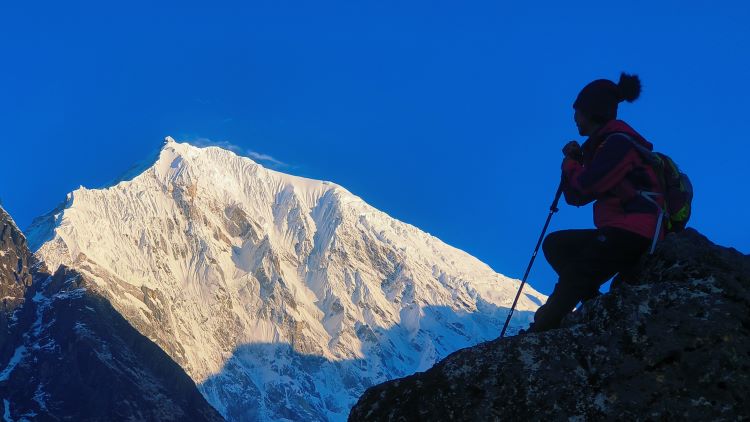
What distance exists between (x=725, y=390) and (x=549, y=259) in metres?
2.47

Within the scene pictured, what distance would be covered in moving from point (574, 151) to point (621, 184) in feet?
2.91

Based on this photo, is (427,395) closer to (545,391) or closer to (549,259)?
(545,391)

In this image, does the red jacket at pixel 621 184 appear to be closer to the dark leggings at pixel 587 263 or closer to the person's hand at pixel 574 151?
the dark leggings at pixel 587 263

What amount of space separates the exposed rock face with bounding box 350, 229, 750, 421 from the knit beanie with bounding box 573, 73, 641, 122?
1844 millimetres

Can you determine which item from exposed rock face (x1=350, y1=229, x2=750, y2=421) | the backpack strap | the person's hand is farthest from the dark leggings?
the person's hand

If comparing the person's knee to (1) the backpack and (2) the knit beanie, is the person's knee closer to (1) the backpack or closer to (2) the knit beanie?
(1) the backpack

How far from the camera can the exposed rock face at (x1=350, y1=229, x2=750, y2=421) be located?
5.42 metres

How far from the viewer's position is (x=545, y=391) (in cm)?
569

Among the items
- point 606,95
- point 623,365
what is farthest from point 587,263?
point 606,95

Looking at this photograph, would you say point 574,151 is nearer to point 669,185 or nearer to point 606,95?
point 606,95

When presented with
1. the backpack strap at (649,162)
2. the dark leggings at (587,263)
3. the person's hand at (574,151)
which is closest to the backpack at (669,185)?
the backpack strap at (649,162)

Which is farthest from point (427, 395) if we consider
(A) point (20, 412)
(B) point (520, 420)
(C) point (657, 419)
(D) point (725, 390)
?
(A) point (20, 412)

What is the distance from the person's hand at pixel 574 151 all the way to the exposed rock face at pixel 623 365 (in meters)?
1.66

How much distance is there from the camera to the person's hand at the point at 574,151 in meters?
7.73
